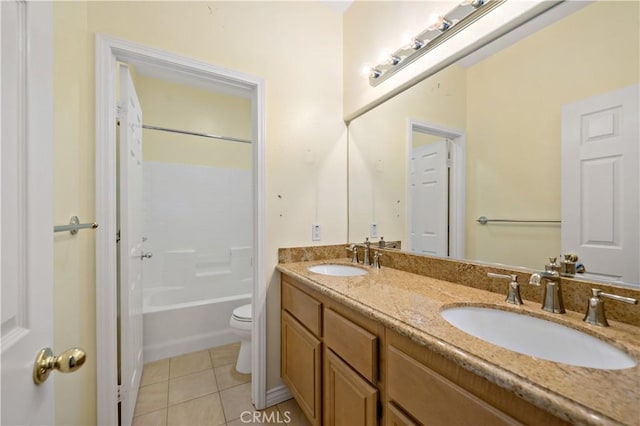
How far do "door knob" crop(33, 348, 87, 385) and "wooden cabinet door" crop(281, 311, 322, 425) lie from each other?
912 mm

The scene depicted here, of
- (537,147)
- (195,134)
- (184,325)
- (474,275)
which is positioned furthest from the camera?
(195,134)

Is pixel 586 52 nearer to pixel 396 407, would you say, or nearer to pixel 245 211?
pixel 396 407

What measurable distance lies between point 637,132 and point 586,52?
1.01 feet

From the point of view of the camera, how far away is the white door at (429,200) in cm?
134

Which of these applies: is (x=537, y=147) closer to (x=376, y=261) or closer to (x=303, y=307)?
(x=376, y=261)

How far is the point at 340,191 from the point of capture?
192 cm

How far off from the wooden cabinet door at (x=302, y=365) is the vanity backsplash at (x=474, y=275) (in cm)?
45

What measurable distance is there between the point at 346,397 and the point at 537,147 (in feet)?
3.91

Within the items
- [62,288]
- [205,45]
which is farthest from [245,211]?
[62,288]

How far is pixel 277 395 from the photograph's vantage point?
64.2 inches

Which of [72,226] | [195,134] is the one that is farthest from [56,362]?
[195,134]

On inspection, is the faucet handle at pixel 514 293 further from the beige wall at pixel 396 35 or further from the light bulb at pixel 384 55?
the light bulb at pixel 384 55

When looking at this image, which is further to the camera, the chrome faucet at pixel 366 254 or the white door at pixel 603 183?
the chrome faucet at pixel 366 254

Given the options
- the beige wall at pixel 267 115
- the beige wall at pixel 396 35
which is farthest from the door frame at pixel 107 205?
the beige wall at pixel 396 35
